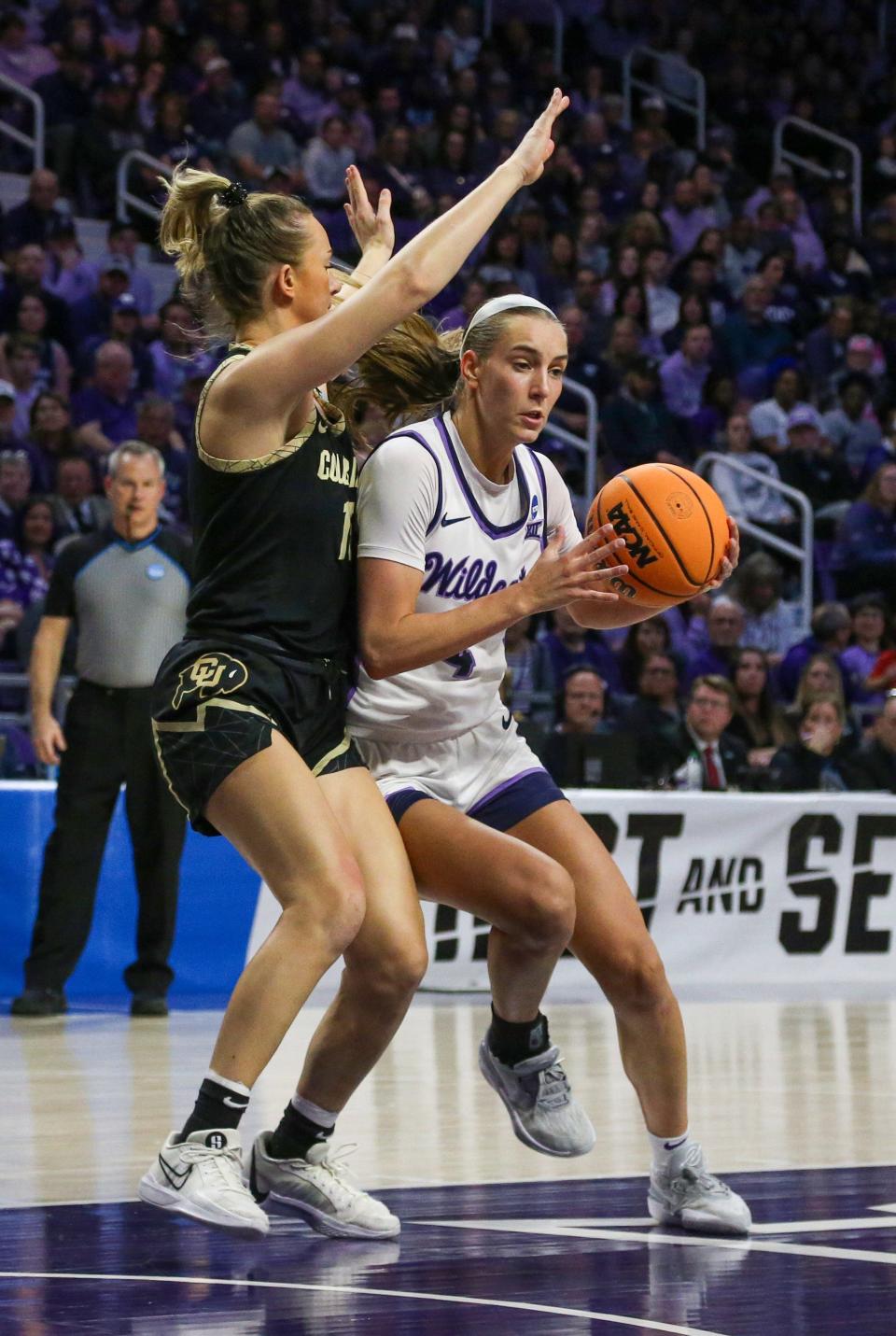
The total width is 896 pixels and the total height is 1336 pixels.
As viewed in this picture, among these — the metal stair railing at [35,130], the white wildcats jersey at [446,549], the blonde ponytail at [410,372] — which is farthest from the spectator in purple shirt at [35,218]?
the white wildcats jersey at [446,549]

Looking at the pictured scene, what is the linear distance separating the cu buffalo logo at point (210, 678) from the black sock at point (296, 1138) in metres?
0.90

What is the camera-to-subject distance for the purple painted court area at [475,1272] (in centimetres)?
348

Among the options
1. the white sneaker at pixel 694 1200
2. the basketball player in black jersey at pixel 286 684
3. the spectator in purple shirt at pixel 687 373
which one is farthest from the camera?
the spectator in purple shirt at pixel 687 373

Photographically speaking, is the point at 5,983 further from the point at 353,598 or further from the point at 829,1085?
the point at 353,598

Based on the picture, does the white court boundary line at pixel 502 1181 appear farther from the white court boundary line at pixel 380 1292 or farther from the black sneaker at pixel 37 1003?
the black sneaker at pixel 37 1003

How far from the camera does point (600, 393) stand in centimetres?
1519

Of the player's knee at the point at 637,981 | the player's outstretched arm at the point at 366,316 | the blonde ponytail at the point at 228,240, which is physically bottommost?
the player's knee at the point at 637,981

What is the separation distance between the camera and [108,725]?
27.9ft

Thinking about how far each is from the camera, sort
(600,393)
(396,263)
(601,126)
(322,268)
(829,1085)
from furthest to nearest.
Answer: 1. (601,126)
2. (600,393)
3. (829,1085)
4. (322,268)
5. (396,263)

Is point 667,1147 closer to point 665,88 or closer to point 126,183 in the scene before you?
point 126,183

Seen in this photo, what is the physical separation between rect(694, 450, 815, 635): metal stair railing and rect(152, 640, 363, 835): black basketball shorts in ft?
31.7

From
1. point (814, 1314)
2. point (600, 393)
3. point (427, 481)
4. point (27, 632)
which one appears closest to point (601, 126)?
point (600, 393)

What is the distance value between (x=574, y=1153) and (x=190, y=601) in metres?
1.43

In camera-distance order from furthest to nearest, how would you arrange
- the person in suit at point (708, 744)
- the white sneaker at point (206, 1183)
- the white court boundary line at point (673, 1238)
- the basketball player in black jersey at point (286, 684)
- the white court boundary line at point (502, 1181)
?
the person in suit at point (708, 744), the white court boundary line at point (502, 1181), the white court boundary line at point (673, 1238), the basketball player in black jersey at point (286, 684), the white sneaker at point (206, 1183)
